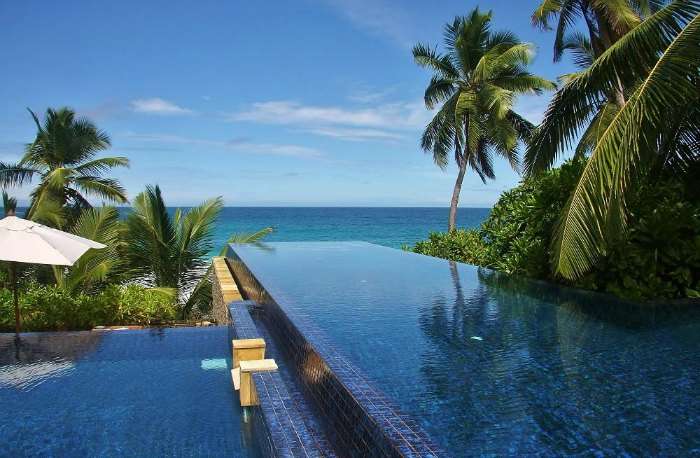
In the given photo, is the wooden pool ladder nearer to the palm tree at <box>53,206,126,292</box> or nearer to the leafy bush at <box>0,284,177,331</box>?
the leafy bush at <box>0,284,177,331</box>

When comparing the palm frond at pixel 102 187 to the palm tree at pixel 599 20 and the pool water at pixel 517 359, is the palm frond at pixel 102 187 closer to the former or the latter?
the pool water at pixel 517 359

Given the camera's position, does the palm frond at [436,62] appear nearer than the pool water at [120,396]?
No

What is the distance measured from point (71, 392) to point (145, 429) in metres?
1.12

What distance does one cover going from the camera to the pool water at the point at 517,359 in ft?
8.77

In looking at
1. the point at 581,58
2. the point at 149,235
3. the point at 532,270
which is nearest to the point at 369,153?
the point at 581,58

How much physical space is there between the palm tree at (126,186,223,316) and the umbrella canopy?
520 centimetres

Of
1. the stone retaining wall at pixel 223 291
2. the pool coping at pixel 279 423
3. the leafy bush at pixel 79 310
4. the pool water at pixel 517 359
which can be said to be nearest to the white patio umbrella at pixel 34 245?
the leafy bush at pixel 79 310

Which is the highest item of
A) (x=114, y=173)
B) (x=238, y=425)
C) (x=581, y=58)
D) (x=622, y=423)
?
(x=581, y=58)

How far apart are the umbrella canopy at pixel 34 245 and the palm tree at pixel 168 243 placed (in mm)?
5198

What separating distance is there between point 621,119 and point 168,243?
30.1ft

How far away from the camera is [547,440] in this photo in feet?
8.46

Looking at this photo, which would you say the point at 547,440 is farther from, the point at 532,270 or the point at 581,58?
the point at 581,58

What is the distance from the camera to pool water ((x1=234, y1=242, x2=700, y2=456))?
2.67m

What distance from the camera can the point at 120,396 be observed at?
14.8 ft
